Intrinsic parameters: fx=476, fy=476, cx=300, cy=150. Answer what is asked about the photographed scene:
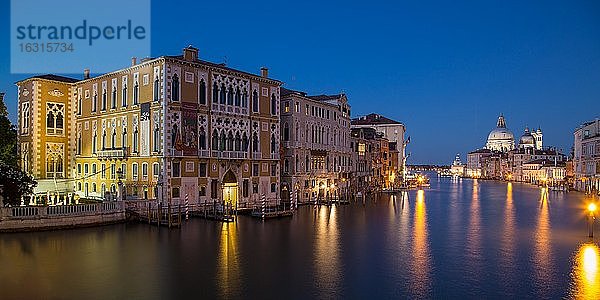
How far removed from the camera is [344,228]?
1219 inches

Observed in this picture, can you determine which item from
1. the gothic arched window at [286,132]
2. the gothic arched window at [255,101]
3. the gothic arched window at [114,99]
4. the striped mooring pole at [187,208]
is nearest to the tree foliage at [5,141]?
the gothic arched window at [114,99]

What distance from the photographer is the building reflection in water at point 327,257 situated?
16.4 metres

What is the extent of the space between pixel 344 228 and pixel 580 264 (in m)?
13.9

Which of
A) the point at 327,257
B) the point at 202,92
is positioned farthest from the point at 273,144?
the point at 327,257

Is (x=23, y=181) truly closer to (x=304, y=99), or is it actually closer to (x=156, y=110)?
(x=156, y=110)

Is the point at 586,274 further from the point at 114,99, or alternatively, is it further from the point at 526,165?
the point at 526,165

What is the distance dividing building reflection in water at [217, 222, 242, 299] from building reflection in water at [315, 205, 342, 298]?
2.85m

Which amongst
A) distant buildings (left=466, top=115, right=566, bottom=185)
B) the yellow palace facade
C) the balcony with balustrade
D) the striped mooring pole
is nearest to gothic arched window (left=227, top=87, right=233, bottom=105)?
the yellow palace facade

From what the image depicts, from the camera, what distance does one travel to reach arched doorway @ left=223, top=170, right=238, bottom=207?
1481 inches

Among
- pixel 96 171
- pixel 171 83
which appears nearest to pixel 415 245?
pixel 171 83

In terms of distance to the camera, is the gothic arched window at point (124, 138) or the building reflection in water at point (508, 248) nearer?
the building reflection in water at point (508, 248)

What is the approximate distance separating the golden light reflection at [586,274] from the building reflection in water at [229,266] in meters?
11.2

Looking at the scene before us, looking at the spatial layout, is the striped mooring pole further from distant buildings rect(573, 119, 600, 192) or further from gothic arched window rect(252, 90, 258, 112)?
distant buildings rect(573, 119, 600, 192)

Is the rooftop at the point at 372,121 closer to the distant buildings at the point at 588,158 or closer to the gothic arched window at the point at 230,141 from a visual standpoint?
the distant buildings at the point at 588,158
